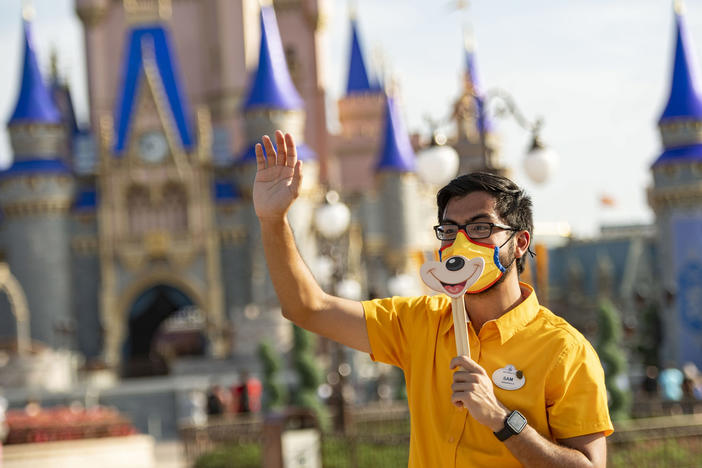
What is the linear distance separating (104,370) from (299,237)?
700cm

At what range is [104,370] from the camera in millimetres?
29453

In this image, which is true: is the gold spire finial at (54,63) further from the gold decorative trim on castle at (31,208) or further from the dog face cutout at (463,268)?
the dog face cutout at (463,268)

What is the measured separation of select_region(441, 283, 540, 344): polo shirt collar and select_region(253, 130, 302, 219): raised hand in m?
0.51

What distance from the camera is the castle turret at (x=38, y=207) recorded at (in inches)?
1309

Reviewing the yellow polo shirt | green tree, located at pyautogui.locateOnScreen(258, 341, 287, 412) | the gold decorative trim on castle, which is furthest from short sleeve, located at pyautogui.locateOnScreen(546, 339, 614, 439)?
the gold decorative trim on castle

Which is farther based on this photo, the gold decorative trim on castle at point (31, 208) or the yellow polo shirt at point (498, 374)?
the gold decorative trim on castle at point (31, 208)

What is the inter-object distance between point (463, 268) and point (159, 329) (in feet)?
116

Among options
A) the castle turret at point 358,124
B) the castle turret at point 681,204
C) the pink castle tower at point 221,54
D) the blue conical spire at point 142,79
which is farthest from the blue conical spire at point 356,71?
the castle turret at point 681,204

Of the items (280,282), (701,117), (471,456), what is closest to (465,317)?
(471,456)

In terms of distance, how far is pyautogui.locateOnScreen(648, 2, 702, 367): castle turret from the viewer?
28031mm

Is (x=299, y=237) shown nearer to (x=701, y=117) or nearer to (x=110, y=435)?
(x=701, y=117)

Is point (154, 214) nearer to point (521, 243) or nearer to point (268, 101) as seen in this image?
point (268, 101)

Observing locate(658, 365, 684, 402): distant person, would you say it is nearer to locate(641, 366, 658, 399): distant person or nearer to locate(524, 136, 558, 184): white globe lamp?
locate(641, 366, 658, 399): distant person

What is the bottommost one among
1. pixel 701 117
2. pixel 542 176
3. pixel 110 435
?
pixel 110 435
